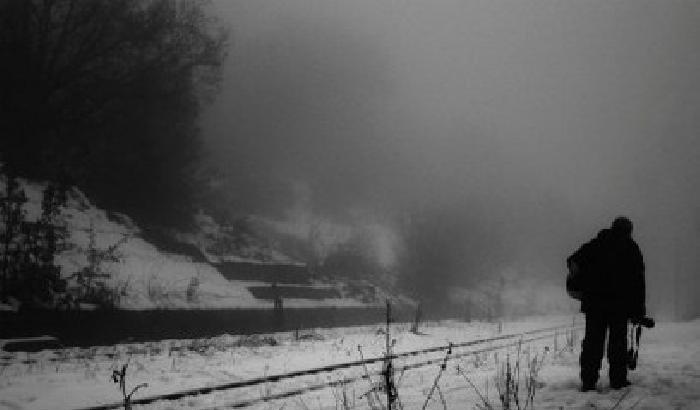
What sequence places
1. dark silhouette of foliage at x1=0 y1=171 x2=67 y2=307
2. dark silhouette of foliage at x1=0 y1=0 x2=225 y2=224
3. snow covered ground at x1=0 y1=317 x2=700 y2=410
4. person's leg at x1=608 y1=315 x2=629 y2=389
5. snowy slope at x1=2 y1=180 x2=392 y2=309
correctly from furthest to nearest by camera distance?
dark silhouette of foliage at x1=0 y1=0 x2=225 y2=224, snowy slope at x1=2 y1=180 x2=392 y2=309, dark silhouette of foliage at x1=0 y1=171 x2=67 y2=307, person's leg at x1=608 y1=315 x2=629 y2=389, snow covered ground at x1=0 y1=317 x2=700 y2=410

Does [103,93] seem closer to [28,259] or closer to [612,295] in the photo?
[28,259]

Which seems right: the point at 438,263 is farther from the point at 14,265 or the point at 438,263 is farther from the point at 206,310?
the point at 14,265

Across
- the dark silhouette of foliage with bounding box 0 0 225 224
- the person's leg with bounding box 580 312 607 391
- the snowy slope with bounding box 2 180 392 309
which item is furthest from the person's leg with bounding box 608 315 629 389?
the dark silhouette of foliage with bounding box 0 0 225 224

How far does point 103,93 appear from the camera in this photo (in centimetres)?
2606

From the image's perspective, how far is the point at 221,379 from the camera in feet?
29.6

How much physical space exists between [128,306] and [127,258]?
11.7 ft

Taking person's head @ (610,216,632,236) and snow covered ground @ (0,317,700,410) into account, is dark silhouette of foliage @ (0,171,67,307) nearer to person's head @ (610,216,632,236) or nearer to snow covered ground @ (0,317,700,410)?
snow covered ground @ (0,317,700,410)

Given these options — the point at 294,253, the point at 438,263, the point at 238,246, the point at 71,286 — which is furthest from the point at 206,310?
the point at 438,263

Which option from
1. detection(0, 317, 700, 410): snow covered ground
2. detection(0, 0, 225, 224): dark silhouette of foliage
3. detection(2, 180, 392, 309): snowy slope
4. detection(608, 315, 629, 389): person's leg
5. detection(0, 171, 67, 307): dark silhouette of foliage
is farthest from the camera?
detection(0, 0, 225, 224): dark silhouette of foliage

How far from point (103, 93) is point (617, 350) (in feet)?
85.7

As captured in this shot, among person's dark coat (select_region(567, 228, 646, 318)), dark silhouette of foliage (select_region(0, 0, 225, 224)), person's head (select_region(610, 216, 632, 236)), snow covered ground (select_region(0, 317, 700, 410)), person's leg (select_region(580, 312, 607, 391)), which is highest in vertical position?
dark silhouette of foliage (select_region(0, 0, 225, 224))

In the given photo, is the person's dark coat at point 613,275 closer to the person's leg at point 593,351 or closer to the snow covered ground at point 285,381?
the person's leg at point 593,351

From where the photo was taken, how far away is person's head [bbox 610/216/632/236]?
587cm

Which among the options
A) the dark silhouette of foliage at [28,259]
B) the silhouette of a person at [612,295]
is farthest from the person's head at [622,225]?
the dark silhouette of foliage at [28,259]
